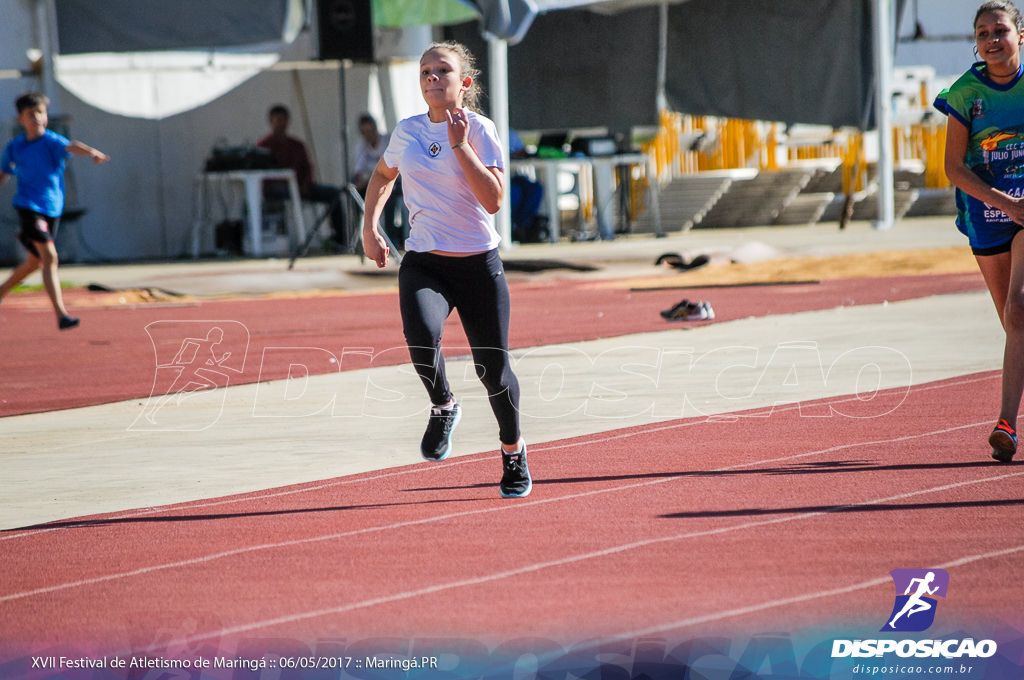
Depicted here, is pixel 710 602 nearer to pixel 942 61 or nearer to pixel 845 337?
pixel 845 337

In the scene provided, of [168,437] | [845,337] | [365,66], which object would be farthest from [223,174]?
[168,437]

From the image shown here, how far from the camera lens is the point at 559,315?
14.0 metres

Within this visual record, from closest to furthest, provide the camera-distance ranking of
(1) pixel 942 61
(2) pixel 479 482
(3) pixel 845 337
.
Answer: (2) pixel 479 482
(3) pixel 845 337
(1) pixel 942 61

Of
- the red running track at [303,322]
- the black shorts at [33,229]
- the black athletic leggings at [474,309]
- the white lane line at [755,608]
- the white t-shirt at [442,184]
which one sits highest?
the white t-shirt at [442,184]

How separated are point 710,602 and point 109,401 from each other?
585 centimetres

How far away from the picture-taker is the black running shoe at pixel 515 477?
6.25m

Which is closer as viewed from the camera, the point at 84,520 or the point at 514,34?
the point at 84,520
